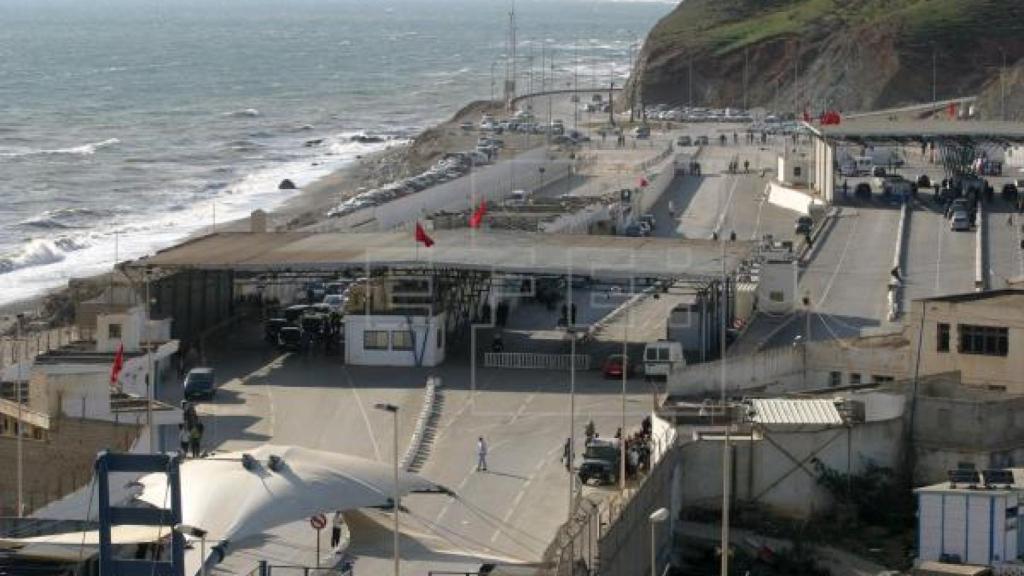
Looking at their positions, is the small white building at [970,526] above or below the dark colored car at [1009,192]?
below

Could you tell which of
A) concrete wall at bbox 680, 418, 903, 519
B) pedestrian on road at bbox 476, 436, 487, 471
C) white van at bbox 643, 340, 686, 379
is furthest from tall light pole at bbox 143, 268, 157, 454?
white van at bbox 643, 340, 686, 379

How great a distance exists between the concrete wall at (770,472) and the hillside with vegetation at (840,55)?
69.3 m

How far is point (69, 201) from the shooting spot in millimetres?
83438

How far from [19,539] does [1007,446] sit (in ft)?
51.2

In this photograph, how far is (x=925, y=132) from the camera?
2376 inches

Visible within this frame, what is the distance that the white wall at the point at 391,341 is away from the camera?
40.4 m

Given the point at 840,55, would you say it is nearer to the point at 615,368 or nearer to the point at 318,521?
the point at 615,368

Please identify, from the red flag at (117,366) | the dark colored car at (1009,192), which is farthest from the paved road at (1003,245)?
the red flag at (117,366)

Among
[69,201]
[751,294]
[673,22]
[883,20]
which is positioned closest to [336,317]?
[751,294]

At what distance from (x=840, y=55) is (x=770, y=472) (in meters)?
77.7

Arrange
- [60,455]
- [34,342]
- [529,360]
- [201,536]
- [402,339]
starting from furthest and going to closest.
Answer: [402,339], [529,360], [34,342], [60,455], [201,536]

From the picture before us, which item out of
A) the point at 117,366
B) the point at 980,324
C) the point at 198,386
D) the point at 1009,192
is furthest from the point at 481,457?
the point at 1009,192

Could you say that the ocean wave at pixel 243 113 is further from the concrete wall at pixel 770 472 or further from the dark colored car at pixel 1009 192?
the concrete wall at pixel 770 472

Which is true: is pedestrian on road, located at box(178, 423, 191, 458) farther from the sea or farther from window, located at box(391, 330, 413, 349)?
the sea
